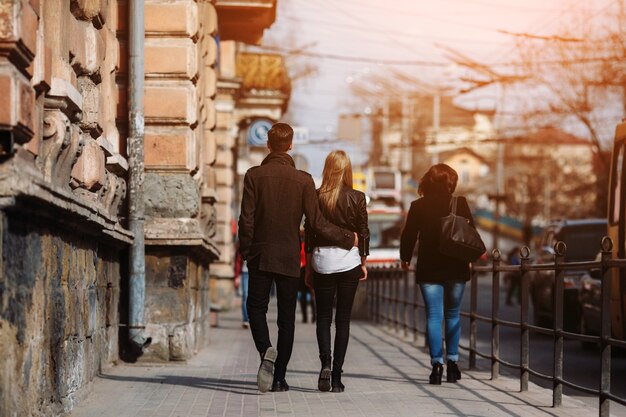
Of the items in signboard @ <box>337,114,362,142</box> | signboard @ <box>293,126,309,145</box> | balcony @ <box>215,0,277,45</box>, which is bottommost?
signboard @ <box>293,126,309,145</box>

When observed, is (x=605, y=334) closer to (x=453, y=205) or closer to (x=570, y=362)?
(x=453, y=205)

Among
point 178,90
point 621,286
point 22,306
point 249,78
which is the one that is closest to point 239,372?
point 178,90

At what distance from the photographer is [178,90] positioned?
46.3 feet

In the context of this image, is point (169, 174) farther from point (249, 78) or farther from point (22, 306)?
point (249, 78)

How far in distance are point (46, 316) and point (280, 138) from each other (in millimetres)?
3064

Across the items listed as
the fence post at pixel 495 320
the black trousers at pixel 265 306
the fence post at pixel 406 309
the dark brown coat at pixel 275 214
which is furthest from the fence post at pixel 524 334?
the fence post at pixel 406 309

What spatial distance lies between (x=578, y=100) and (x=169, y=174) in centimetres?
3096

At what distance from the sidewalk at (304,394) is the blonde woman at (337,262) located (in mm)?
308

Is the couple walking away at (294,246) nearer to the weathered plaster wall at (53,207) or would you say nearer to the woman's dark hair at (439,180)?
the weathered plaster wall at (53,207)

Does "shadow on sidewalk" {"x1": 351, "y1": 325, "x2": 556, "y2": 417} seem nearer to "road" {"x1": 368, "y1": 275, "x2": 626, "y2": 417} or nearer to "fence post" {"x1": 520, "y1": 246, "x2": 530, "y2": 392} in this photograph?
"fence post" {"x1": 520, "y1": 246, "x2": 530, "y2": 392}

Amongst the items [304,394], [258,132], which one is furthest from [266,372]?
A: [258,132]

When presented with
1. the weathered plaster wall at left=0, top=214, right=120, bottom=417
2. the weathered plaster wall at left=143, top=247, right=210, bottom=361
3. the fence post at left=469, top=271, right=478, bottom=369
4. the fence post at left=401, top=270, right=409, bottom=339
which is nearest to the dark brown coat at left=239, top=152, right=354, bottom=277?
the weathered plaster wall at left=0, top=214, right=120, bottom=417

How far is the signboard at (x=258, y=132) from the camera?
33.5 metres

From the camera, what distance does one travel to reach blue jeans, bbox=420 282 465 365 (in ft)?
39.0
